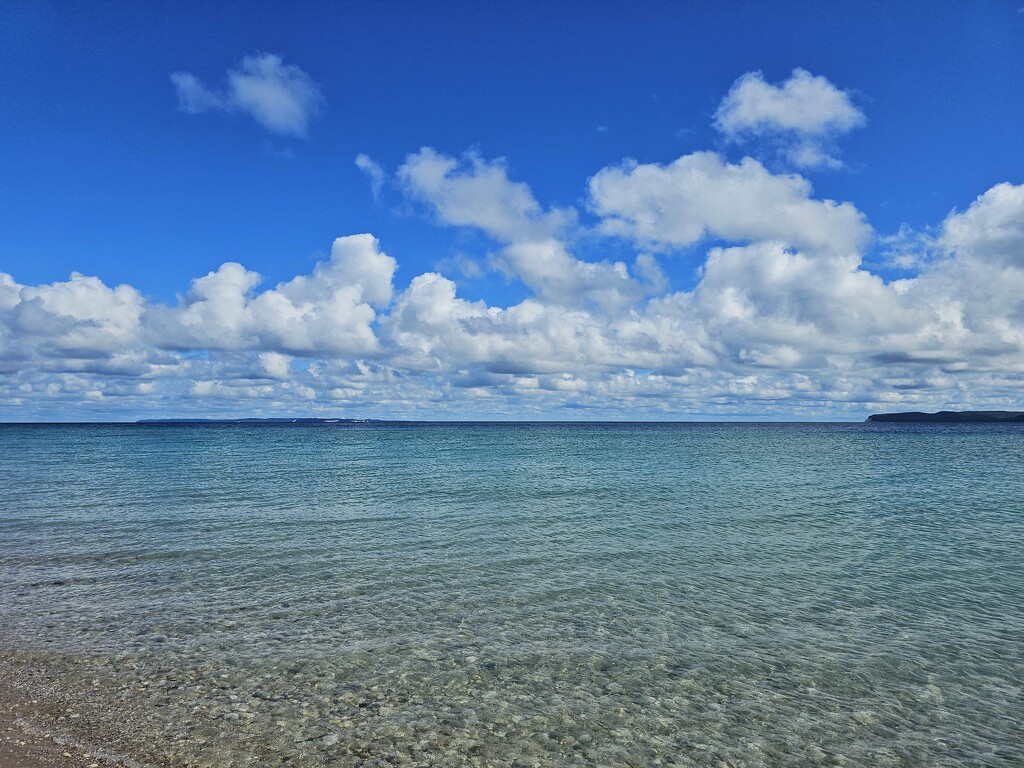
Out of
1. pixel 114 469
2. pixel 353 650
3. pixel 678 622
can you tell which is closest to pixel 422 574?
pixel 353 650

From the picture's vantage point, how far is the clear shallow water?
888 centimetres

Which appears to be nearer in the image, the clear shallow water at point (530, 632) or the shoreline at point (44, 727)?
the shoreline at point (44, 727)

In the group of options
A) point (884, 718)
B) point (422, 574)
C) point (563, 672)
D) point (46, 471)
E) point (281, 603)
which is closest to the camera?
point (884, 718)

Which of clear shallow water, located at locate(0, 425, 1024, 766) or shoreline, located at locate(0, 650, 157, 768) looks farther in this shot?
clear shallow water, located at locate(0, 425, 1024, 766)

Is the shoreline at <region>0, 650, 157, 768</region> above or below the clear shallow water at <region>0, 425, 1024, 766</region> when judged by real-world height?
above

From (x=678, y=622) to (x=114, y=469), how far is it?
5322cm

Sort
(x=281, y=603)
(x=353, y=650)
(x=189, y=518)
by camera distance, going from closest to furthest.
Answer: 1. (x=353, y=650)
2. (x=281, y=603)
3. (x=189, y=518)

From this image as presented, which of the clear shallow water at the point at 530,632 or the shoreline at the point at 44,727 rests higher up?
the shoreline at the point at 44,727

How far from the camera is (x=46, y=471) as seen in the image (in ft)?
165

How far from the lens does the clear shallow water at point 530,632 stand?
8883mm

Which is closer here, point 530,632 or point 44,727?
point 44,727

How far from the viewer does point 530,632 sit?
12734mm

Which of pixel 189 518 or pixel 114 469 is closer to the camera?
pixel 189 518

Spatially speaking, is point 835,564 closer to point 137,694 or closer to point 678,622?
point 678,622
